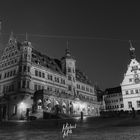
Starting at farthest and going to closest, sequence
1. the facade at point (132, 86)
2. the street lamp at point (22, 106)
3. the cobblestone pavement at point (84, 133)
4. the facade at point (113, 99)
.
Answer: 1. the facade at point (113, 99)
2. the facade at point (132, 86)
3. the street lamp at point (22, 106)
4. the cobblestone pavement at point (84, 133)

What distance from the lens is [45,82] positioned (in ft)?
166

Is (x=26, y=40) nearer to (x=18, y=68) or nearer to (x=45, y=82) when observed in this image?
(x=18, y=68)

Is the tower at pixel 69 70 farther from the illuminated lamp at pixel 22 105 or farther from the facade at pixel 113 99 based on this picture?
the facade at pixel 113 99

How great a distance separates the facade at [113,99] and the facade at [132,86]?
31.9 m

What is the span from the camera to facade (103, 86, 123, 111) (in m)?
88.0

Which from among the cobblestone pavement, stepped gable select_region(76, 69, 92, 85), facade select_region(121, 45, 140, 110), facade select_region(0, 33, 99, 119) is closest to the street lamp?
facade select_region(0, 33, 99, 119)

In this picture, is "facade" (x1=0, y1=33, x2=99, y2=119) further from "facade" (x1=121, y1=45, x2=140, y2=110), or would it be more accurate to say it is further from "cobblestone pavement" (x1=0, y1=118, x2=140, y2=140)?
"cobblestone pavement" (x1=0, y1=118, x2=140, y2=140)

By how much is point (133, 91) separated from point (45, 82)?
28144 mm

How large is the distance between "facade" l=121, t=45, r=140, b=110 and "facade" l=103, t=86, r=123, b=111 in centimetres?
3188

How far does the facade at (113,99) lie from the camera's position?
289 ft

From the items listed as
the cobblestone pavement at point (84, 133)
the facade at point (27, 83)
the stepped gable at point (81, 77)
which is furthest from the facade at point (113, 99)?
the cobblestone pavement at point (84, 133)

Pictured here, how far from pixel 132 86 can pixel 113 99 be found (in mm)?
36929

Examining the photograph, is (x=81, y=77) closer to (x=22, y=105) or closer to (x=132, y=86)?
(x=132, y=86)

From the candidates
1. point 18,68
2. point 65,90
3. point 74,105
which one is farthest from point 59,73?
point 18,68
